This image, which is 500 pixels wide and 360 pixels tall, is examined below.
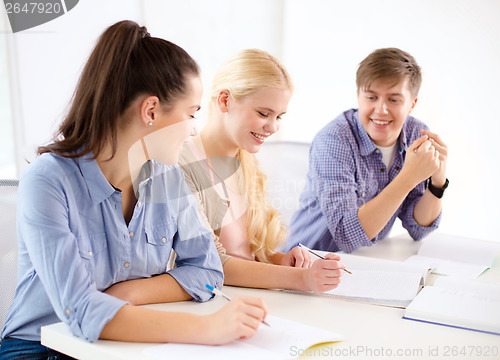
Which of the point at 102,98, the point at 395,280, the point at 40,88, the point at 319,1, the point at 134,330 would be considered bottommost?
the point at 395,280

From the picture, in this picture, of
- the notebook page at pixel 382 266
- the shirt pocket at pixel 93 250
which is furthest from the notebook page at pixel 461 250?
the shirt pocket at pixel 93 250

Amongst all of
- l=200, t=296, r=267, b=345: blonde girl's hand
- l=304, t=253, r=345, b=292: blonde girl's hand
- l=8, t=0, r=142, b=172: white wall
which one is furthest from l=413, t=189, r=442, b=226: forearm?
l=8, t=0, r=142, b=172: white wall

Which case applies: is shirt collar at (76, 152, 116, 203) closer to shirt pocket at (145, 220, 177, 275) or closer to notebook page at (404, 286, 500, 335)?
shirt pocket at (145, 220, 177, 275)

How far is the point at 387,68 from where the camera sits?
5.94 ft

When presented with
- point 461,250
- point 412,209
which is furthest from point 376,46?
point 461,250

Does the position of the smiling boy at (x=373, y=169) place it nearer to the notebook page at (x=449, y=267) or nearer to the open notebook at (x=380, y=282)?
the notebook page at (x=449, y=267)

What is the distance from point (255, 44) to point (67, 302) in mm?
3060

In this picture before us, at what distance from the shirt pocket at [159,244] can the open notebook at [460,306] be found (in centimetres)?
51

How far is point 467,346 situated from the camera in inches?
36.9

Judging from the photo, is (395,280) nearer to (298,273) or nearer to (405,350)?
(298,273)

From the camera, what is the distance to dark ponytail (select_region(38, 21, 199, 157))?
3.20ft

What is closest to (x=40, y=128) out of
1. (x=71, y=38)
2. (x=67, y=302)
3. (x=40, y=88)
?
(x=40, y=88)

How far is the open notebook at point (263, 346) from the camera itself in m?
0.81

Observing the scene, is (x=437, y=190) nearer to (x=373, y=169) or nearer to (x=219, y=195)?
(x=373, y=169)
